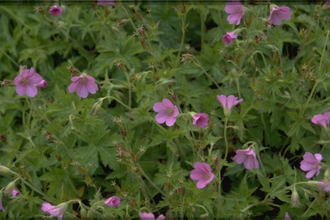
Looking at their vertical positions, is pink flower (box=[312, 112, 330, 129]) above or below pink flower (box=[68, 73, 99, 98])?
below

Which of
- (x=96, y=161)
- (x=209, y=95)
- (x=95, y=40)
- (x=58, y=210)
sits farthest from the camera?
(x=95, y=40)

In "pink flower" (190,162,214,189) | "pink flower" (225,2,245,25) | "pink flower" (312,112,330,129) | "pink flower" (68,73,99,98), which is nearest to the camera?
"pink flower" (190,162,214,189)

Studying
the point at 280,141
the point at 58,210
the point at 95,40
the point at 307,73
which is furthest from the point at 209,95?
the point at 58,210

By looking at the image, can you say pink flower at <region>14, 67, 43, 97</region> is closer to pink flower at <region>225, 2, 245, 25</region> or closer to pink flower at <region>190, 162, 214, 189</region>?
pink flower at <region>190, 162, 214, 189</region>

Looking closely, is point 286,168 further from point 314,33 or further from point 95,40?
point 95,40

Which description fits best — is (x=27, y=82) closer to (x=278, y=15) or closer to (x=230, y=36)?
(x=230, y=36)

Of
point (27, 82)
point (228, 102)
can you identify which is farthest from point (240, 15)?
point (27, 82)

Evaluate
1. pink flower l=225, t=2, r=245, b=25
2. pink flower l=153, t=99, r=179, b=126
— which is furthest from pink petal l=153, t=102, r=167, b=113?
pink flower l=225, t=2, r=245, b=25
